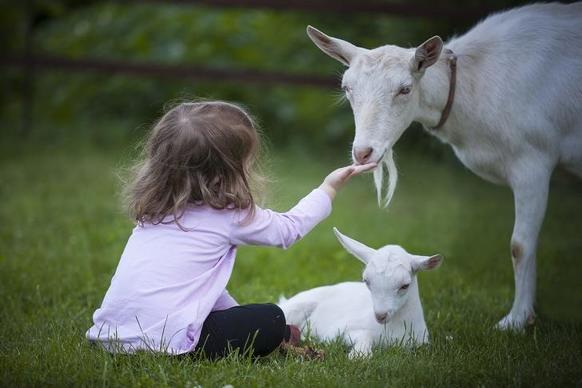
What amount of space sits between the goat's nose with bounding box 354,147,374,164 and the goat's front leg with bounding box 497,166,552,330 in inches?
31.4

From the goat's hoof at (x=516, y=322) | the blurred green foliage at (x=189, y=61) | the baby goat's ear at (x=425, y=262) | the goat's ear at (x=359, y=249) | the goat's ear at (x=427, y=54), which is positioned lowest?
the blurred green foliage at (x=189, y=61)

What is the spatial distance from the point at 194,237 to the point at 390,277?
2.52 ft

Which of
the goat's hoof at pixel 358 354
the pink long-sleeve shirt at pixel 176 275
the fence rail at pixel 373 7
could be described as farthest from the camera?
the fence rail at pixel 373 7

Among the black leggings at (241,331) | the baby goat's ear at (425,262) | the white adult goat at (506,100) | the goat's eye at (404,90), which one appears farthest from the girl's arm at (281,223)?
the goat's eye at (404,90)

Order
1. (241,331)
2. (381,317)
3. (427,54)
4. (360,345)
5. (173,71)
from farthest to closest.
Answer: (173,71), (427,54), (360,345), (381,317), (241,331)

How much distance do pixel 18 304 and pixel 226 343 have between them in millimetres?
1455

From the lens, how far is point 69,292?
418 centimetres

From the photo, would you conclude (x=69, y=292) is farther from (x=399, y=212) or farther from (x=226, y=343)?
(x=399, y=212)

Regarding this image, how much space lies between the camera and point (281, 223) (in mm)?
2934

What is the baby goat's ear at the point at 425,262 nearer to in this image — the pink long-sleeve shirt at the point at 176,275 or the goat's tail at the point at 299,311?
the pink long-sleeve shirt at the point at 176,275

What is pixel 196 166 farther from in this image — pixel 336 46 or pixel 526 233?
pixel 526 233

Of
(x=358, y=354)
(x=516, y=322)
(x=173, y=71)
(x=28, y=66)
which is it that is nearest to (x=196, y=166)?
(x=358, y=354)

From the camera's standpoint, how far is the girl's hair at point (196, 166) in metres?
2.94

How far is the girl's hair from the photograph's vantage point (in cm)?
294
